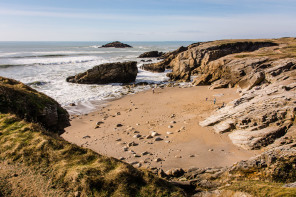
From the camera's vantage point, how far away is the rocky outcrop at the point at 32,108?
1166 cm

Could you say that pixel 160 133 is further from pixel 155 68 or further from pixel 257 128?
pixel 155 68

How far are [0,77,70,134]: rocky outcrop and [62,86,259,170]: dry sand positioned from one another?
5.14 meters

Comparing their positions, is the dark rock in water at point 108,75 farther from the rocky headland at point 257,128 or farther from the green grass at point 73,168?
the green grass at point 73,168

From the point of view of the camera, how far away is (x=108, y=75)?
44250 millimetres

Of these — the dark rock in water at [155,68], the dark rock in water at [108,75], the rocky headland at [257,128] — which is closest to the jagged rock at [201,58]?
the dark rock in water at [155,68]

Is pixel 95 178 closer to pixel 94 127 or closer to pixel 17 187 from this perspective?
pixel 17 187

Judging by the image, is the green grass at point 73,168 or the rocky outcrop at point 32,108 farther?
the rocky outcrop at point 32,108

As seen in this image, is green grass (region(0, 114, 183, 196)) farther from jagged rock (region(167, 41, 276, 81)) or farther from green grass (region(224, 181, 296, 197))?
jagged rock (region(167, 41, 276, 81))

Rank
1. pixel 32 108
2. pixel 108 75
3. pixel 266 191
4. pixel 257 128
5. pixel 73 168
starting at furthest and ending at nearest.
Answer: pixel 108 75 → pixel 257 128 → pixel 32 108 → pixel 73 168 → pixel 266 191

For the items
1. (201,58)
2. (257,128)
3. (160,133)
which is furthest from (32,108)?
(201,58)

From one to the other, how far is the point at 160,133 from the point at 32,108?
1123 centimetres

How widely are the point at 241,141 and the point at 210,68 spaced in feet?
102

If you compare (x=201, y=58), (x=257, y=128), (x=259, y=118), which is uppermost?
(x=201, y=58)

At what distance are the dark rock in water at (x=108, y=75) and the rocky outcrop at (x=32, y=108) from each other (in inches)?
1215
